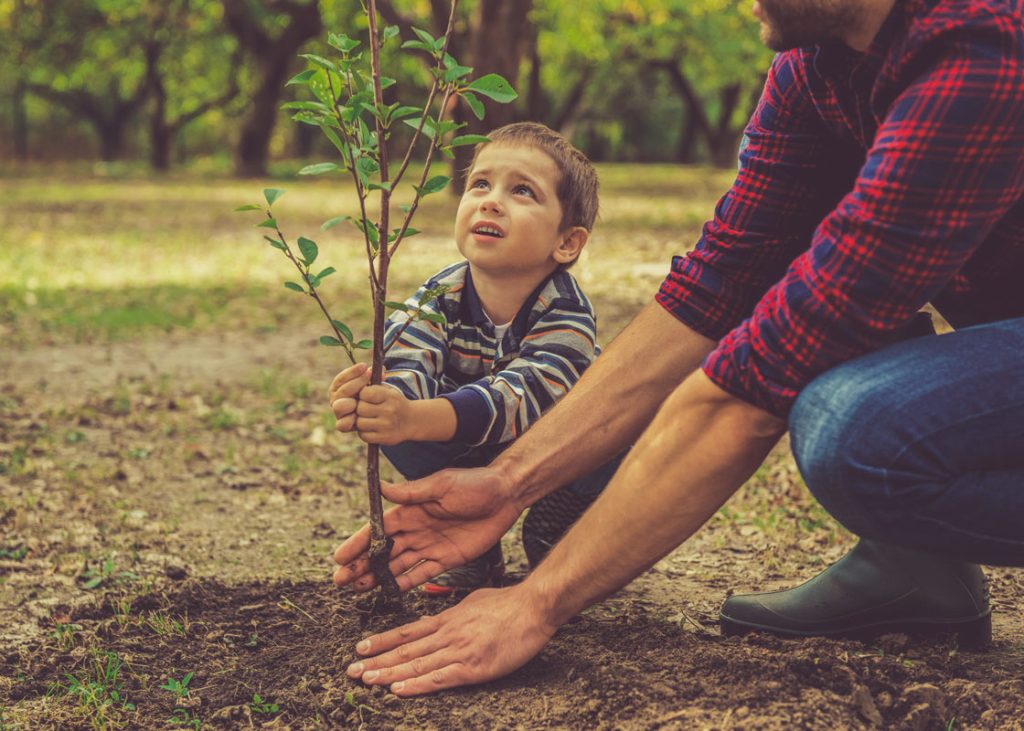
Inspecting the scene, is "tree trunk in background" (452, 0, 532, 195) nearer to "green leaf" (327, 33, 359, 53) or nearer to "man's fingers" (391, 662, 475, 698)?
"green leaf" (327, 33, 359, 53)

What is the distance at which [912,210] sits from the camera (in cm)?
183

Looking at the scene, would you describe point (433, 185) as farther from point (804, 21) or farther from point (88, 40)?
point (88, 40)

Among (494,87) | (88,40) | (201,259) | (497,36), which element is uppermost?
(88,40)

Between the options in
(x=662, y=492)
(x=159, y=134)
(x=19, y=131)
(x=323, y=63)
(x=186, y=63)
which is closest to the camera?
(x=662, y=492)

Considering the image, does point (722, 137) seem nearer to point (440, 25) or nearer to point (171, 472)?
point (440, 25)

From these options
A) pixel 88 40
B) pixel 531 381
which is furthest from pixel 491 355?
pixel 88 40

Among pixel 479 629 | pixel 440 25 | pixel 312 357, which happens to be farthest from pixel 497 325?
pixel 440 25

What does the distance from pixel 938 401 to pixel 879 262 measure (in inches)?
10.7

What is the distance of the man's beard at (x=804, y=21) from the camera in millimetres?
1914

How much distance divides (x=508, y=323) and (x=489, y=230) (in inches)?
10.0

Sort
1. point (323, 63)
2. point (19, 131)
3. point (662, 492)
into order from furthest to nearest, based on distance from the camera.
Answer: point (19, 131) → point (323, 63) → point (662, 492)

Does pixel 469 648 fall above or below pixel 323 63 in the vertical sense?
below

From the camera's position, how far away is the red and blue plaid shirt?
5.93 ft

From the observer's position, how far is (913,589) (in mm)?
2445
